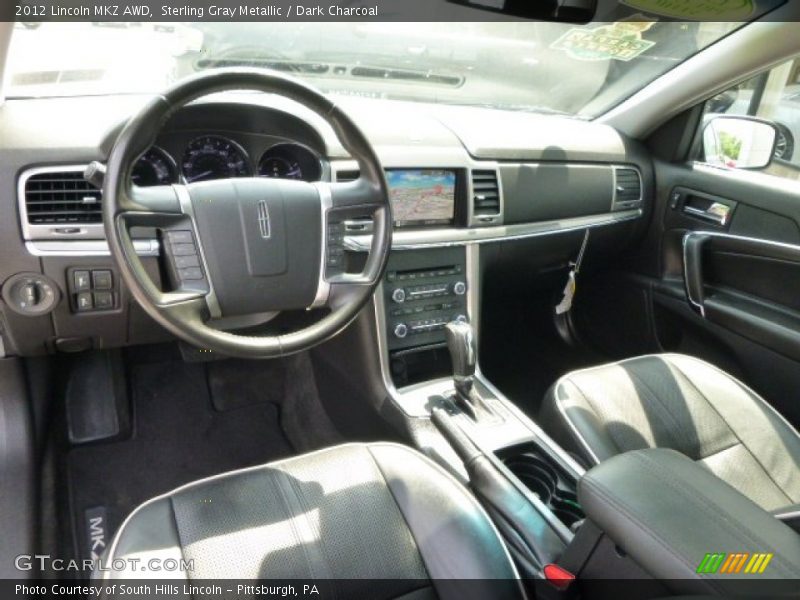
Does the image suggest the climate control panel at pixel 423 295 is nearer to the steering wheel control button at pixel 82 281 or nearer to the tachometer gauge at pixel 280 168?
the tachometer gauge at pixel 280 168

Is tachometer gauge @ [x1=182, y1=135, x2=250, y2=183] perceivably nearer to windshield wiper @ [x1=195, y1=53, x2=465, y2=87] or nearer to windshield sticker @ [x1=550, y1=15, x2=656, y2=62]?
windshield wiper @ [x1=195, y1=53, x2=465, y2=87]

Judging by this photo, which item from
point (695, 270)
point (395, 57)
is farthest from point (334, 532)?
point (695, 270)

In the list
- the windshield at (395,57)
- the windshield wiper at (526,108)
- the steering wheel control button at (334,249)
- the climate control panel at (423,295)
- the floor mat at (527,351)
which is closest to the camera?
the steering wheel control button at (334,249)

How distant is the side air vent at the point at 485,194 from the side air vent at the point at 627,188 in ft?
1.92

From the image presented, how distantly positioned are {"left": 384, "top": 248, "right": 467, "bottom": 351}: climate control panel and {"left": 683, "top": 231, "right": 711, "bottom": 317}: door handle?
2.81ft

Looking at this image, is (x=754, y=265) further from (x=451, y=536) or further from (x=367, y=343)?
(x=451, y=536)

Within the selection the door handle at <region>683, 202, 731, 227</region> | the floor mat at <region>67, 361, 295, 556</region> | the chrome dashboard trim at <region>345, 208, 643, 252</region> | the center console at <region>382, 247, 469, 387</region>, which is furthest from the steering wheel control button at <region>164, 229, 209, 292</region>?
A: the door handle at <region>683, 202, 731, 227</region>

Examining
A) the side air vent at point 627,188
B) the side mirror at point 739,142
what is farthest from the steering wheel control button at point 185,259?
the side mirror at point 739,142

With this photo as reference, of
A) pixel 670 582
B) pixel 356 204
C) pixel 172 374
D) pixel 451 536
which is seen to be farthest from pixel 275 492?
pixel 172 374

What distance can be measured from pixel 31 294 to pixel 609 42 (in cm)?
200

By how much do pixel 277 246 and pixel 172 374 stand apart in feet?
3.57

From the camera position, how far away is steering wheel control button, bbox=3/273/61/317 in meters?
1.42

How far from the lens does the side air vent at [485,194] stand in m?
1.90

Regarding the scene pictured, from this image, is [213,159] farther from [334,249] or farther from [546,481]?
[546,481]
